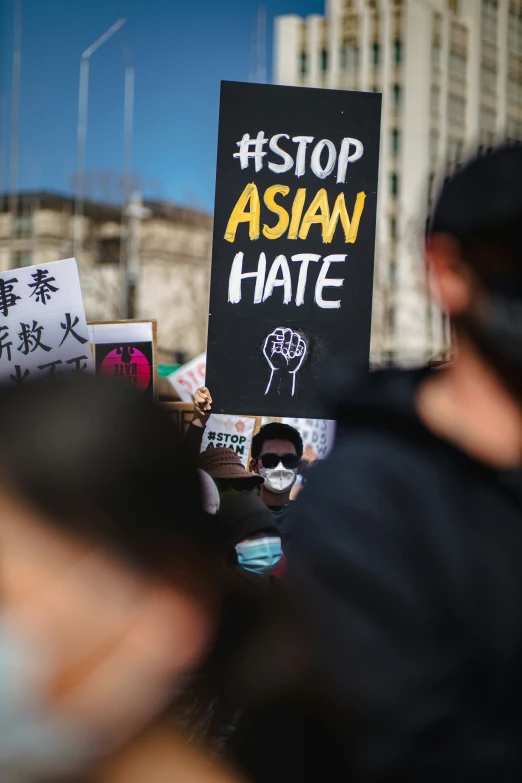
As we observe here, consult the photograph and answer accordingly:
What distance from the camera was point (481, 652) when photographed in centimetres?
105

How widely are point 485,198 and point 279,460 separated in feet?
11.6

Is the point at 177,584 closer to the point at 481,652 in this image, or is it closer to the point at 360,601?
the point at 360,601

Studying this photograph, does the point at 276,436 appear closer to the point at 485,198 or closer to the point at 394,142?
the point at 485,198

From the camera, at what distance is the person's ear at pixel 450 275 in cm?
119

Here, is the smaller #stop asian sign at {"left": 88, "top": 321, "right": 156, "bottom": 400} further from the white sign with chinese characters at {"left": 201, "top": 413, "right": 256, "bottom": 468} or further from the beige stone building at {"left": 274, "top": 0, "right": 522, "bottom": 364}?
the beige stone building at {"left": 274, "top": 0, "right": 522, "bottom": 364}

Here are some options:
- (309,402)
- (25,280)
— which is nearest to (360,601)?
(309,402)

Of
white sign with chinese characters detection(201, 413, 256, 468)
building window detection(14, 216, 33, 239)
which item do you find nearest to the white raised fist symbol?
white sign with chinese characters detection(201, 413, 256, 468)

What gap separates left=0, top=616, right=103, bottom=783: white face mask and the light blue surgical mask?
1.49 metres

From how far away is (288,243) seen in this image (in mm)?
3736

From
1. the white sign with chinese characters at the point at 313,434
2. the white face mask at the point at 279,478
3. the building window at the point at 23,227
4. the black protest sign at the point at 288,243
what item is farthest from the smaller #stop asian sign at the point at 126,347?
the building window at the point at 23,227

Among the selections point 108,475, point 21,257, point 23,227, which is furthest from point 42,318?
point 23,227

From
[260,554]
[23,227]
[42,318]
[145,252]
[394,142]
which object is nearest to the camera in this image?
[260,554]

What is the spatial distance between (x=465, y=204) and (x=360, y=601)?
489 mm

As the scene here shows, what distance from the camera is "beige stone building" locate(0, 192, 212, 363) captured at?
134 ft
